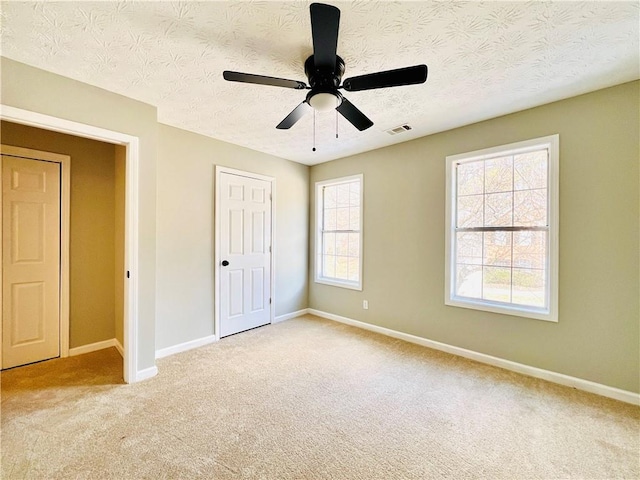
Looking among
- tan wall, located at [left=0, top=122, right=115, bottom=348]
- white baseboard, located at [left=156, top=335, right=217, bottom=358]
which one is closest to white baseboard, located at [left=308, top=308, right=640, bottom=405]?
white baseboard, located at [left=156, top=335, right=217, bottom=358]

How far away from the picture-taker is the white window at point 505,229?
254 cm

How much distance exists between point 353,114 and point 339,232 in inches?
99.2

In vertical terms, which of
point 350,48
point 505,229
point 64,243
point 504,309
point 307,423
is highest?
point 350,48

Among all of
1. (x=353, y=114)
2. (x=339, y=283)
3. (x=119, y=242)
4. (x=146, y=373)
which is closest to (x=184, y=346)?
(x=146, y=373)

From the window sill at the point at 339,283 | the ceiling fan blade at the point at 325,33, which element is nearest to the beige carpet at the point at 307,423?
the window sill at the point at 339,283

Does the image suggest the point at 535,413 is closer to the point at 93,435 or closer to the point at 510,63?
the point at 510,63

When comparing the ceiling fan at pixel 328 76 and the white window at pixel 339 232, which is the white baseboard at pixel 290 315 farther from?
the ceiling fan at pixel 328 76

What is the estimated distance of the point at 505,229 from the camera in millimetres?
2791

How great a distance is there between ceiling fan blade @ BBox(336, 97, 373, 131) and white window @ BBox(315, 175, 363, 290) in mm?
1914

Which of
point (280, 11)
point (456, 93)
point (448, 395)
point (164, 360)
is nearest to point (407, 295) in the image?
point (448, 395)

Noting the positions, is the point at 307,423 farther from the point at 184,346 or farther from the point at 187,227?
the point at 187,227

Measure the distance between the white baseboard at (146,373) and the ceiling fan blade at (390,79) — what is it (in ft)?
9.45

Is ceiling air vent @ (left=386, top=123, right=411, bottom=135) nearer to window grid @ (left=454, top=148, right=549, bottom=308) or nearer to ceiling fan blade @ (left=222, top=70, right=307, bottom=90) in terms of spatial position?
window grid @ (left=454, top=148, right=549, bottom=308)

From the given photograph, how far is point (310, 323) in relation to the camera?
413 centimetres
